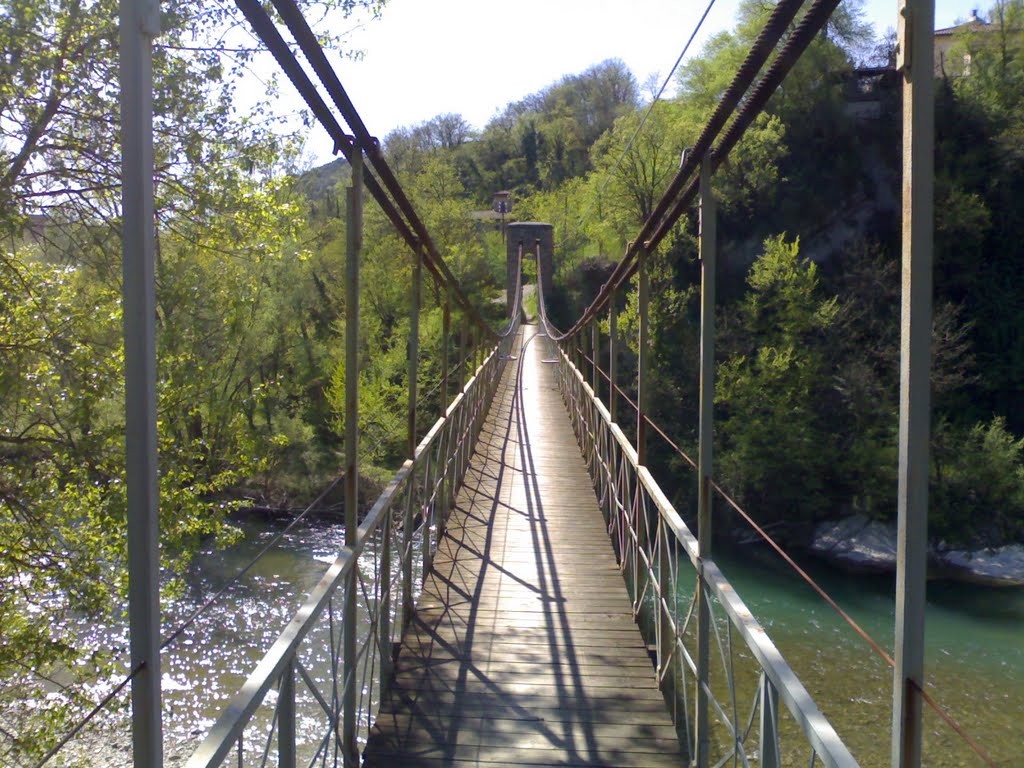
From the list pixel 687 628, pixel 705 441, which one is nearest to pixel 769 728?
pixel 705 441

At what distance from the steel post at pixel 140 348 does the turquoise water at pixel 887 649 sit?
8691 mm

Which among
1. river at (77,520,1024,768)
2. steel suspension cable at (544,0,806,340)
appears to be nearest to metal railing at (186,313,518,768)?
steel suspension cable at (544,0,806,340)

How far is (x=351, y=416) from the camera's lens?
2695mm

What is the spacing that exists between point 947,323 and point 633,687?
20.5 meters

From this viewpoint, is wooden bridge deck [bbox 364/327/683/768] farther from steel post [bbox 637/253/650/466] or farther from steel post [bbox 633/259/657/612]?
steel post [bbox 637/253/650/466]

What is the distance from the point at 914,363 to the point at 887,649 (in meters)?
12.6

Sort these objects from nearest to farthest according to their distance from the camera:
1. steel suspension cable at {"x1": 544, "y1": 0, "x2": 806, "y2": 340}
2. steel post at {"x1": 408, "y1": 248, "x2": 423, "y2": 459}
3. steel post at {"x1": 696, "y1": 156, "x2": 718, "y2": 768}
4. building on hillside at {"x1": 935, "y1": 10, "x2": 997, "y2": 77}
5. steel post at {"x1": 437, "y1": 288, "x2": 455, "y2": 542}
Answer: steel suspension cable at {"x1": 544, "y1": 0, "x2": 806, "y2": 340}, steel post at {"x1": 696, "y1": 156, "x2": 718, "y2": 768}, steel post at {"x1": 408, "y1": 248, "x2": 423, "y2": 459}, steel post at {"x1": 437, "y1": 288, "x2": 455, "y2": 542}, building on hillside at {"x1": 935, "y1": 10, "x2": 997, "y2": 77}

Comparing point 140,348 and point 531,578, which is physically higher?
point 140,348

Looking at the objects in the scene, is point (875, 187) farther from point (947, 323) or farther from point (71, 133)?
point (71, 133)

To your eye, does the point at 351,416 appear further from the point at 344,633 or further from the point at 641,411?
the point at 641,411

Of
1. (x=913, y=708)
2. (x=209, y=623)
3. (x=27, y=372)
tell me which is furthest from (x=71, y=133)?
(x=209, y=623)

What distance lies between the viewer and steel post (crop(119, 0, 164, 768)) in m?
1.23

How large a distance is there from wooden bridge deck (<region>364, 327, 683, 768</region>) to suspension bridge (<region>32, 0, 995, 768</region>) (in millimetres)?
10

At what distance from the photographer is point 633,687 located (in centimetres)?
334
